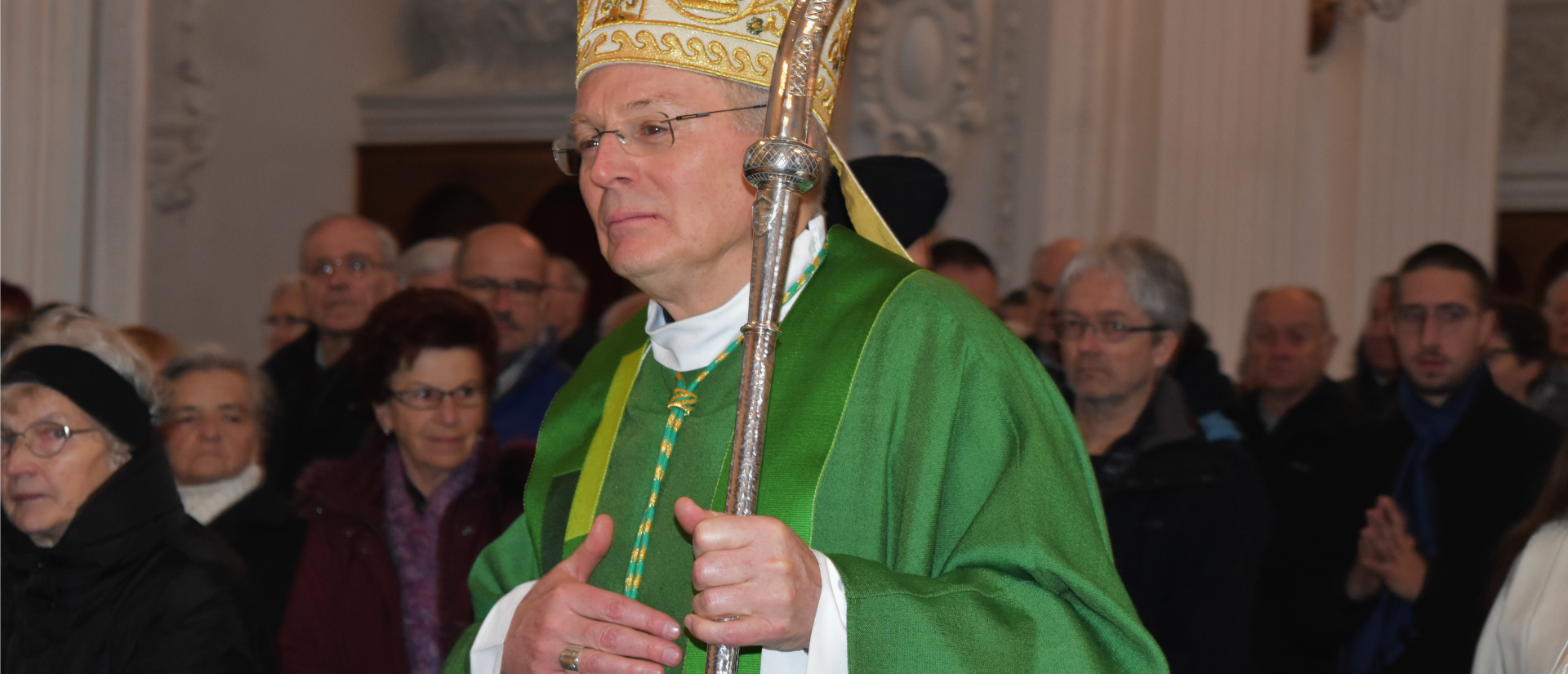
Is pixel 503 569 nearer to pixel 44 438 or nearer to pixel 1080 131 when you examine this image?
pixel 44 438

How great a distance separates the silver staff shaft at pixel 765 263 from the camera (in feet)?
5.42

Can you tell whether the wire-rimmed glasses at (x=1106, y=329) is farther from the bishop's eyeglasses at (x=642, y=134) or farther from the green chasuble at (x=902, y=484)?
the bishop's eyeglasses at (x=642, y=134)

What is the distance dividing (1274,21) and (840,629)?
6.32m

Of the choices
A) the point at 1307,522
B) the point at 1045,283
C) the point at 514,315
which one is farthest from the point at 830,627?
the point at 1045,283

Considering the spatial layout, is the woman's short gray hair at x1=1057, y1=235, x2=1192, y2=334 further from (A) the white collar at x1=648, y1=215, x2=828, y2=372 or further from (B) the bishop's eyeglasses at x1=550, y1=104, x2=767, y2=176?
(B) the bishop's eyeglasses at x1=550, y1=104, x2=767, y2=176

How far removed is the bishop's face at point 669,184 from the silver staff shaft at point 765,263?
1.04ft

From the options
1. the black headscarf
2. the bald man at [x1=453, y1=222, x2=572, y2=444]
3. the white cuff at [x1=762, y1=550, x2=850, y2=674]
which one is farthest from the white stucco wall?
the white cuff at [x1=762, y1=550, x2=850, y2=674]

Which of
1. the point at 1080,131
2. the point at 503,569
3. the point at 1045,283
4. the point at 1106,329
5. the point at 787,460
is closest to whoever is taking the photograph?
the point at 787,460

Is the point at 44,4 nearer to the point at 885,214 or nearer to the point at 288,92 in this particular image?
the point at 885,214

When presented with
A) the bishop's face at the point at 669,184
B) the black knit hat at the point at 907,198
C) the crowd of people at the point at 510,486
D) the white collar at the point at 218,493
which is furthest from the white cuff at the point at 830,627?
the white collar at the point at 218,493

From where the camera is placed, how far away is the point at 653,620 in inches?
72.0

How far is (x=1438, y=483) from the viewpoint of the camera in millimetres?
4109

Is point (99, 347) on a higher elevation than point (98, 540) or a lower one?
higher

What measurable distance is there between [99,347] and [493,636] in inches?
58.4
